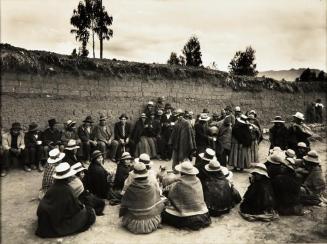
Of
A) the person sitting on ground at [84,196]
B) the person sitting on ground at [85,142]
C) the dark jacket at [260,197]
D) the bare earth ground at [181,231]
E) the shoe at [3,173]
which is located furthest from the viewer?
the person sitting on ground at [85,142]

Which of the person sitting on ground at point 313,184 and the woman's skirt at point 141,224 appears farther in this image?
the person sitting on ground at point 313,184

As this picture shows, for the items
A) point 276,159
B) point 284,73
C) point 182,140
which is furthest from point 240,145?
point 284,73

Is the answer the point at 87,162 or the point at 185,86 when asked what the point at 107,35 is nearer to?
the point at 185,86

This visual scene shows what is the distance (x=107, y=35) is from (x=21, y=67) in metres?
13.5

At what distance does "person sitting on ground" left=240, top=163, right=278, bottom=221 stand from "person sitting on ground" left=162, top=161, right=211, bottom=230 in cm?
93

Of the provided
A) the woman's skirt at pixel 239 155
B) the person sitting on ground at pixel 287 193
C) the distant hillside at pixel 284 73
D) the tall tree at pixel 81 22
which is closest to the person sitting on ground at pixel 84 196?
the person sitting on ground at pixel 287 193

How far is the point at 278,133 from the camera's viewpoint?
9.63m

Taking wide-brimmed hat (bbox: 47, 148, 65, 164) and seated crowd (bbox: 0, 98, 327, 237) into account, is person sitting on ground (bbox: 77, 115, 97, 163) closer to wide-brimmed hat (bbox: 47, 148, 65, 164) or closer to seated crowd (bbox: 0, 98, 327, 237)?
seated crowd (bbox: 0, 98, 327, 237)

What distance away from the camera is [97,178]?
680 centimetres

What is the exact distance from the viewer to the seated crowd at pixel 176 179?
5715 millimetres

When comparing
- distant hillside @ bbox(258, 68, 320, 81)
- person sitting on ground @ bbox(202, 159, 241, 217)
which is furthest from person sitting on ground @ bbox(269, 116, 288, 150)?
distant hillside @ bbox(258, 68, 320, 81)

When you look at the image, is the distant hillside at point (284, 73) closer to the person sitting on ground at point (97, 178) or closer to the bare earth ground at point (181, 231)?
the bare earth ground at point (181, 231)

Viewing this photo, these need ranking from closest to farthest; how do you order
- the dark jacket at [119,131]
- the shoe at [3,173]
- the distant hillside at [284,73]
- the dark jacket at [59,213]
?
1. the dark jacket at [59,213]
2. the shoe at [3,173]
3. the dark jacket at [119,131]
4. the distant hillside at [284,73]

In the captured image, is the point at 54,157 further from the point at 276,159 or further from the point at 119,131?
the point at 276,159
